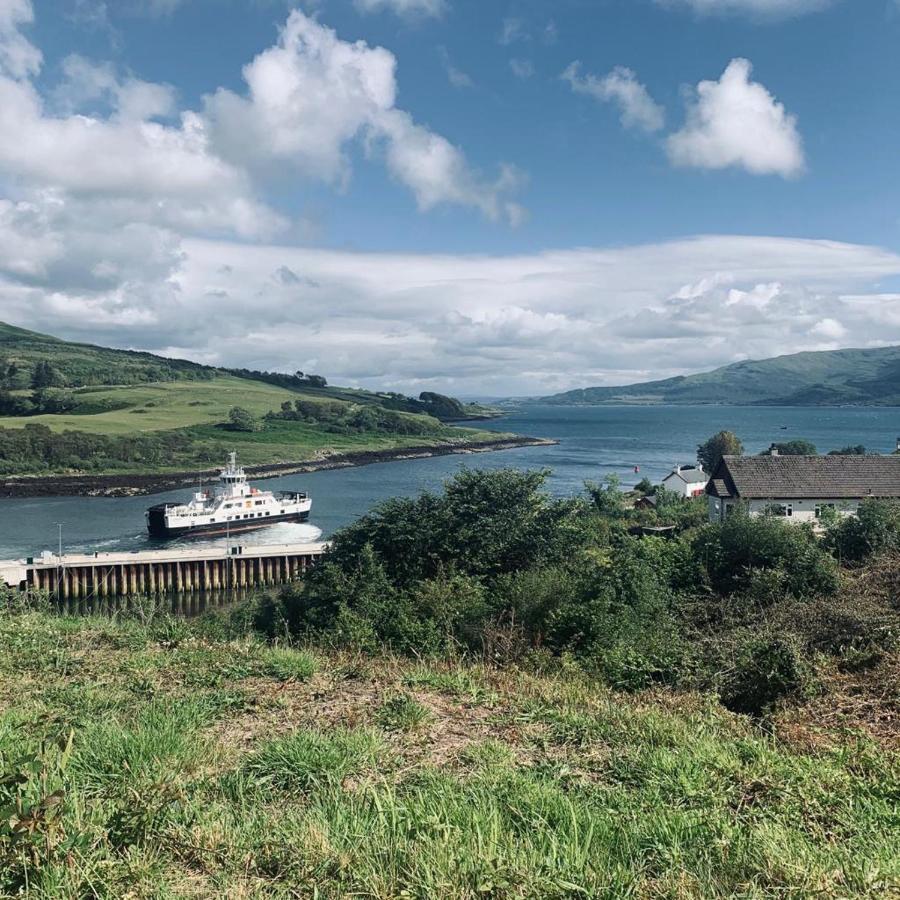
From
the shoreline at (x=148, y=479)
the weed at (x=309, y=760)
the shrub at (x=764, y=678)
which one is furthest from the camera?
the shoreline at (x=148, y=479)

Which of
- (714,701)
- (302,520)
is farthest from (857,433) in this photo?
(714,701)

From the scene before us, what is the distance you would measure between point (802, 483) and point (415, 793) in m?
37.9

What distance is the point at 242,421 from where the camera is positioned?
119 metres

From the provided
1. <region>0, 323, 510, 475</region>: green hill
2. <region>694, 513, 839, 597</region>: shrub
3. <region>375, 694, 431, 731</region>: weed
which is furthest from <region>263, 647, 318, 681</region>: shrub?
<region>0, 323, 510, 475</region>: green hill

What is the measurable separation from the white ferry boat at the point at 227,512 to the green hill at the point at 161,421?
34.9m

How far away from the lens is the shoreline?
72.6 meters

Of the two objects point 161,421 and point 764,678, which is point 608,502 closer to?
point 764,678

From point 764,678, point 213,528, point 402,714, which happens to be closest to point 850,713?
point 764,678

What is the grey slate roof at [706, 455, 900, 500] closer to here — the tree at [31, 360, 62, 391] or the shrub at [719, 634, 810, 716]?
the shrub at [719, 634, 810, 716]

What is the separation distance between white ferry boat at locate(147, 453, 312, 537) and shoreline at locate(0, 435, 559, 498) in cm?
2158

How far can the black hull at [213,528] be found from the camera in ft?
169

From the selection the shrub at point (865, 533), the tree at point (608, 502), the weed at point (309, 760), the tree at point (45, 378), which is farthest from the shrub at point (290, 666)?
the tree at point (45, 378)

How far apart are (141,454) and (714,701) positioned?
9484 centimetres

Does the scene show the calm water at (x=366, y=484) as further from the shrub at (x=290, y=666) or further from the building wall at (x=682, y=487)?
the shrub at (x=290, y=666)
